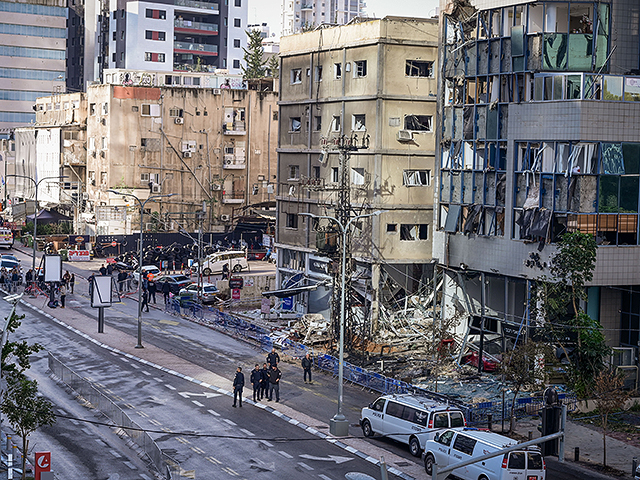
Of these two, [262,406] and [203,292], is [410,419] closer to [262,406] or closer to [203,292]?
[262,406]

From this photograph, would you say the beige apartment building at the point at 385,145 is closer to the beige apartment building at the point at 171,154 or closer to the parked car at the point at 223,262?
the parked car at the point at 223,262

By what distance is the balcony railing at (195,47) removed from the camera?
15812 centimetres

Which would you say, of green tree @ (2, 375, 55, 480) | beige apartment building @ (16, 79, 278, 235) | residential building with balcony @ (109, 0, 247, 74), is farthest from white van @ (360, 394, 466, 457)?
residential building with balcony @ (109, 0, 247, 74)

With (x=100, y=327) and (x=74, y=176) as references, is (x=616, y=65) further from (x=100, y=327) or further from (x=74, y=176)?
(x=74, y=176)

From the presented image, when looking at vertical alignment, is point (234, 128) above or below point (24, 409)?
above

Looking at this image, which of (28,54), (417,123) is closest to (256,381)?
(417,123)

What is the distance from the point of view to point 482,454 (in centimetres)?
3241

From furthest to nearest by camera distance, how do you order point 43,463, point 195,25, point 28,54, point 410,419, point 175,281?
point 28,54 → point 195,25 → point 175,281 → point 410,419 → point 43,463

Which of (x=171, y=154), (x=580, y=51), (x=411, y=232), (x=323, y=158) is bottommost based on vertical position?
(x=411, y=232)

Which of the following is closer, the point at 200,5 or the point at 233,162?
the point at 233,162

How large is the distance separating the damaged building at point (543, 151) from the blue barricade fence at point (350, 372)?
533 centimetres

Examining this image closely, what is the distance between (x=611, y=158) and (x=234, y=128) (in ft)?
209

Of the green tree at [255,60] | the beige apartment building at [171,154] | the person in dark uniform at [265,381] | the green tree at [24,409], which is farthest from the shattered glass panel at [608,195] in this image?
the green tree at [255,60]

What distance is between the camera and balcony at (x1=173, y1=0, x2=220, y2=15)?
15500 cm
